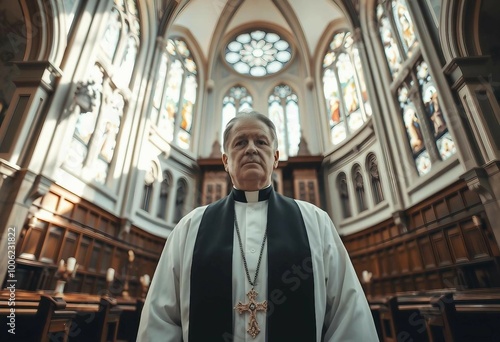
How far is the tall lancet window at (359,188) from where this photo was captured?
9.24 metres

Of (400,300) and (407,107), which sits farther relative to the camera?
(407,107)

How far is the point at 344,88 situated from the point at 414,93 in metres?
4.53

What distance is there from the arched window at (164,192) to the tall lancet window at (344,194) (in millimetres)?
6409

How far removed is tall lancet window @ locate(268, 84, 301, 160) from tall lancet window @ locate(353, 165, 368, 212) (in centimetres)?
291

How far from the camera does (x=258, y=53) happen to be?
576 inches

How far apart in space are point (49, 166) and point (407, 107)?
8764 millimetres

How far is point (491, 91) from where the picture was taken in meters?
4.75

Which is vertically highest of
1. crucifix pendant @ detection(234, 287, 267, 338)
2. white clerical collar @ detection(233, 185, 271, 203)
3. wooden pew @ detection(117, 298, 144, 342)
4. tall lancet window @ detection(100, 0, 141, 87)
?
tall lancet window @ detection(100, 0, 141, 87)

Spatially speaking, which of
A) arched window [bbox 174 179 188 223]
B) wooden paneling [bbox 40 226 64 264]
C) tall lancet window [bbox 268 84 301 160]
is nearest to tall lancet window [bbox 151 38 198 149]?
arched window [bbox 174 179 188 223]

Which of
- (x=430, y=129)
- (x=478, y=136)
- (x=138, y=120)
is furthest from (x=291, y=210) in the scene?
(x=138, y=120)

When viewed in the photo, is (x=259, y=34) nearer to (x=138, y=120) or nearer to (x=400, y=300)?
(x=138, y=120)

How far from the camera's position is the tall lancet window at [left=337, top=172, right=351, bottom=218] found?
32.2ft

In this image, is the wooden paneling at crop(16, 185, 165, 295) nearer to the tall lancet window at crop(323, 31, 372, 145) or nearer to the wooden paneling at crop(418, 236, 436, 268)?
the wooden paneling at crop(418, 236, 436, 268)

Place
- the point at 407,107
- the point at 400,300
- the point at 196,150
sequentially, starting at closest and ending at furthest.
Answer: the point at 400,300, the point at 407,107, the point at 196,150
